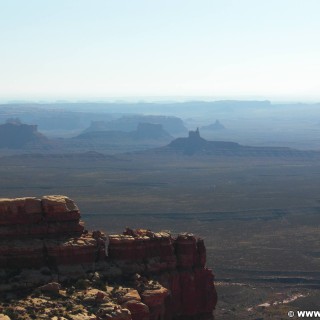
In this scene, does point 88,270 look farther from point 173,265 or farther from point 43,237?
point 173,265

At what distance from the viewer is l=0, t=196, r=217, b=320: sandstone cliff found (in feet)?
86.6

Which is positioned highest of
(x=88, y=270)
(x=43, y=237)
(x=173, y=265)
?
(x=43, y=237)

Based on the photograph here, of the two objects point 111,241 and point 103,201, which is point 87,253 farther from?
point 103,201

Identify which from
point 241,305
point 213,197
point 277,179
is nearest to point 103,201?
point 213,197

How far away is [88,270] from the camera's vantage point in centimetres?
2956

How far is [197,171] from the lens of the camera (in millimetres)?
193250

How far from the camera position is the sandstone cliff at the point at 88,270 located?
2639 cm

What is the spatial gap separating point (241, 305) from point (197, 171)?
428 ft

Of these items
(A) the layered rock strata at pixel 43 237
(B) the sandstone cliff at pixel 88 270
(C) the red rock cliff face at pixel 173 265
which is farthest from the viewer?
(C) the red rock cliff face at pixel 173 265

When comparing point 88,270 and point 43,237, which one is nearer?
point 88,270

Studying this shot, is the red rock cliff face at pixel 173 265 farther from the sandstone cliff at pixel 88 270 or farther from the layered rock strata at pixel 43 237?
the layered rock strata at pixel 43 237

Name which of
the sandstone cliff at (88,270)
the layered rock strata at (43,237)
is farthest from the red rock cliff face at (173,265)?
the layered rock strata at (43,237)

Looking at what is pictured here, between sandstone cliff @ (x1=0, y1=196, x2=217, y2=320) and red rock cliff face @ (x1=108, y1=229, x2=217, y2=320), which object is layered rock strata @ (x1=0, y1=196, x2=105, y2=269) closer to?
sandstone cliff @ (x1=0, y1=196, x2=217, y2=320)

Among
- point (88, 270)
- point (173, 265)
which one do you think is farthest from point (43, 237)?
point (173, 265)
